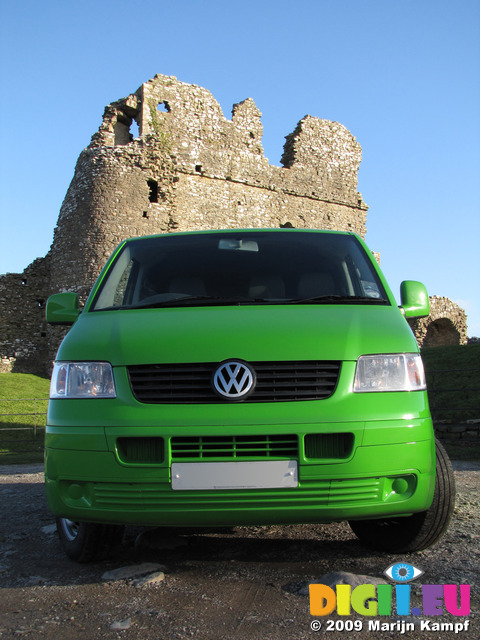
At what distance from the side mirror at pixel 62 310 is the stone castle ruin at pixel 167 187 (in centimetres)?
1941

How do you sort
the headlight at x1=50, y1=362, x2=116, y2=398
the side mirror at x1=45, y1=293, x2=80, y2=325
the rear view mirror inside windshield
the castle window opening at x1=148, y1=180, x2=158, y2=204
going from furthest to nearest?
the castle window opening at x1=148, y1=180, x2=158, y2=204
the rear view mirror inside windshield
the side mirror at x1=45, y1=293, x2=80, y2=325
the headlight at x1=50, y1=362, x2=116, y2=398

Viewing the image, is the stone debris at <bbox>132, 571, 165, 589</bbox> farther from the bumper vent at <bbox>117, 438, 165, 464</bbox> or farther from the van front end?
the bumper vent at <bbox>117, 438, 165, 464</bbox>

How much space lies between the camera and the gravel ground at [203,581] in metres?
2.45

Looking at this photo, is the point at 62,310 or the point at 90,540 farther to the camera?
the point at 62,310

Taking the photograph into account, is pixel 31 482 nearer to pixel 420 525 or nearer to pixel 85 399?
pixel 85 399

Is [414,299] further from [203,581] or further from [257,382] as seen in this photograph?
[203,581]

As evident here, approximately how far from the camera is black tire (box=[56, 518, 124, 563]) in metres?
3.36

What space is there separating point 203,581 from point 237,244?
2.34 metres

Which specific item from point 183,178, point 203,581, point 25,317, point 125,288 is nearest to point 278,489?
point 203,581

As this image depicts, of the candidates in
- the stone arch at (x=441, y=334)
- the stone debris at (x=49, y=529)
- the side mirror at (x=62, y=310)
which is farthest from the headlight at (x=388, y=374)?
the stone arch at (x=441, y=334)

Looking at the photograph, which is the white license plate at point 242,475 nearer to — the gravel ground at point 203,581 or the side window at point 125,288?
the gravel ground at point 203,581

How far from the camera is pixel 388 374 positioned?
3000mm

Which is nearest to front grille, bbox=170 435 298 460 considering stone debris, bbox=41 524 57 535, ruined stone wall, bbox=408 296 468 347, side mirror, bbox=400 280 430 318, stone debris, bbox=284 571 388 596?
stone debris, bbox=284 571 388 596

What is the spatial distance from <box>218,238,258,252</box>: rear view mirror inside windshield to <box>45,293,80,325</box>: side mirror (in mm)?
1143
